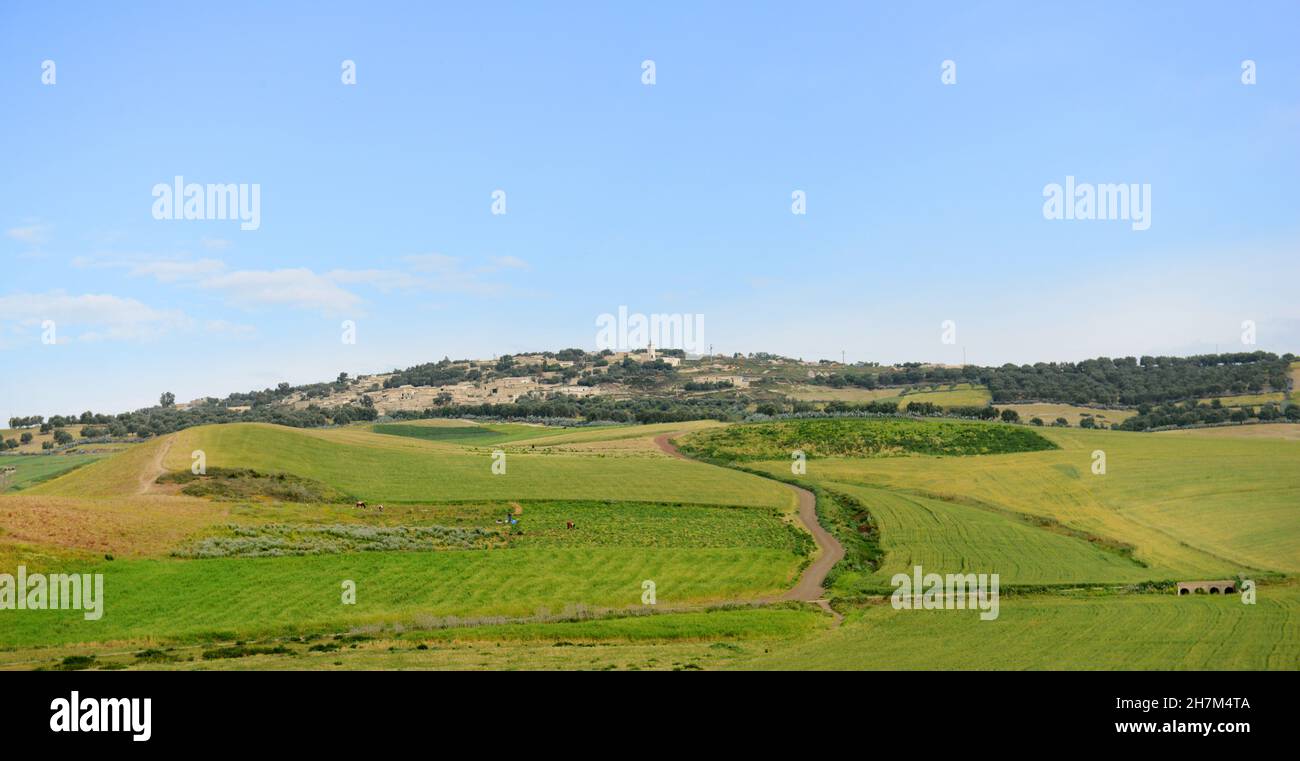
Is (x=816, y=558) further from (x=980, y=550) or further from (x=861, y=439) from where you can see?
(x=861, y=439)

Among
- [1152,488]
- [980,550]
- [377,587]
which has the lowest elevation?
[980,550]

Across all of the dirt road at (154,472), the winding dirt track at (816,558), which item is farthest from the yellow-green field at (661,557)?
the winding dirt track at (816,558)

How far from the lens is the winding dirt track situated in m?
51.3

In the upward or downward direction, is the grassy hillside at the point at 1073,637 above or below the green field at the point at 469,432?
below

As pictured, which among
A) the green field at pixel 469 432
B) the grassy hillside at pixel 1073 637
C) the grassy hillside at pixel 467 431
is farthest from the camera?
the grassy hillside at pixel 467 431

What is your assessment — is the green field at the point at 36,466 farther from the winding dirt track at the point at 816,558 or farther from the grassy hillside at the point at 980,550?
the grassy hillside at the point at 980,550

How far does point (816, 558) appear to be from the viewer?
61094 mm

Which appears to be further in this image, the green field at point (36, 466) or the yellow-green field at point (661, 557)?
the green field at point (36, 466)

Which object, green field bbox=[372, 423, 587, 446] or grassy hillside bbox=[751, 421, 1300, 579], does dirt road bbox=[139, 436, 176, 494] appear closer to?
green field bbox=[372, 423, 587, 446]

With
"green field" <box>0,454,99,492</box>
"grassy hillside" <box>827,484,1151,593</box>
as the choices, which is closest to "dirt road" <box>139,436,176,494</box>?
"green field" <box>0,454,99,492</box>

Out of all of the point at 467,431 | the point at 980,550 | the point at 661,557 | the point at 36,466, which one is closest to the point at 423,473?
the point at 661,557

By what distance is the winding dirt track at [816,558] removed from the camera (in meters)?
51.3
